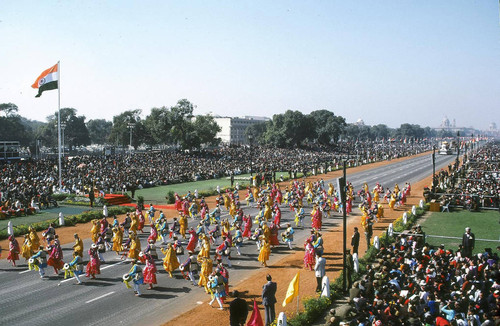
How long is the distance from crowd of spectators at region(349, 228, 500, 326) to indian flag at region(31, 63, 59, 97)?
104ft

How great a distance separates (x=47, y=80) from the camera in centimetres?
3503

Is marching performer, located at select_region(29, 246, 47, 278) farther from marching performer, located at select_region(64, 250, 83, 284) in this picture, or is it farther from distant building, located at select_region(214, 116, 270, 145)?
distant building, located at select_region(214, 116, 270, 145)

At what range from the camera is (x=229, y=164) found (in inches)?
2719

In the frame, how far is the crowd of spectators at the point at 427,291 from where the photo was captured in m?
10.1

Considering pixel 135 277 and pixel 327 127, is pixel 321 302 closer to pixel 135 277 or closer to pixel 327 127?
pixel 135 277

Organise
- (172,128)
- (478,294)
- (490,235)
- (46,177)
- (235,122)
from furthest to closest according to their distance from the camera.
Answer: (235,122), (172,128), (46,177), (490,235), (478,294)

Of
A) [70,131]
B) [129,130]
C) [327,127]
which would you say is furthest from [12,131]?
[327,127]

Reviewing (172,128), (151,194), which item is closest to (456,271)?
(151,194)

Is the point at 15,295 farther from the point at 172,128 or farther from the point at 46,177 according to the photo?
the point at 172,128

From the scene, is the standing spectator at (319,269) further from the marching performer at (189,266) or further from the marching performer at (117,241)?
the marching performer at (117,241)

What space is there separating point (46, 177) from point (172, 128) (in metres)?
36.5

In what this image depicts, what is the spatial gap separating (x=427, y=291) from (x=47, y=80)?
34817 millimetres

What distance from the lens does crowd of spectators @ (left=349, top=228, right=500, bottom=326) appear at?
1014 centimetres

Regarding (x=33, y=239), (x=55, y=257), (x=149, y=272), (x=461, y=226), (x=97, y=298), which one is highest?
(x=33, y=239)
